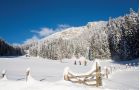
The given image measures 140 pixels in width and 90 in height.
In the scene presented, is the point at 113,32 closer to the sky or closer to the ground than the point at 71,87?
closer to the sky

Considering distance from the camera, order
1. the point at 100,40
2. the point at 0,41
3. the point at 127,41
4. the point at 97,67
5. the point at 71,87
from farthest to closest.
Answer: the point at 0,41 < the point at 100,40 < the point at 127,41 < the point at 97,67 < the point at 71,87

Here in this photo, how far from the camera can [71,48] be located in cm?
14275

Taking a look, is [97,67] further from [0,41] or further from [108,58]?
[0,41]

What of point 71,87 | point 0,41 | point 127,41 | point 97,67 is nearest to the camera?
point 71,87

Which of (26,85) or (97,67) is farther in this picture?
(97,67)

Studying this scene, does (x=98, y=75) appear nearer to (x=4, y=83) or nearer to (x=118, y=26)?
(x=4, y=83)

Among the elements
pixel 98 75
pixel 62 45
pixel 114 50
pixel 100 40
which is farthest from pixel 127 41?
pixel 62 45

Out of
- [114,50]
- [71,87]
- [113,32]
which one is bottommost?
[71,87]

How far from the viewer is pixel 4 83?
1572 centimetres

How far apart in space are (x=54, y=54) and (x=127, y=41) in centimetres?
6936

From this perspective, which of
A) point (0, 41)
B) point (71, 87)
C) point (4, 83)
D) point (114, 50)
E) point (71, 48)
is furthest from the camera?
point (0, 41)

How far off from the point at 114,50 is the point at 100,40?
1187 cm

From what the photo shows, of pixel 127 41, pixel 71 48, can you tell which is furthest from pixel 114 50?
pixel 71 48

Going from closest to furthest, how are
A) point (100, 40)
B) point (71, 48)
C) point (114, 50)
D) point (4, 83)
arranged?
point (4, 83)
point (114, 50)
point (100, 40)
point (71, 48)
